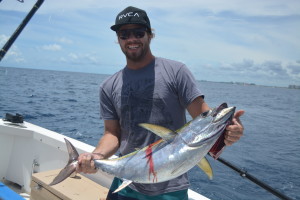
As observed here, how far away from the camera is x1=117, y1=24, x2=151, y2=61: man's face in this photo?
2.13m

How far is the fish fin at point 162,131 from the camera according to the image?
5.54 feet

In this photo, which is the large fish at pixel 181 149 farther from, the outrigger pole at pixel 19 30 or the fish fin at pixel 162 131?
the outrigger pole at pixel 19 30

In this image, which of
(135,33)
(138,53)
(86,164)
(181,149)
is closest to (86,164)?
(86,164)

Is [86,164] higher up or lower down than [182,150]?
lower down

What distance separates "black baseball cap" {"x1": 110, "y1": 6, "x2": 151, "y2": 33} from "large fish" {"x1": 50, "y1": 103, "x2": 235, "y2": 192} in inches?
33.8

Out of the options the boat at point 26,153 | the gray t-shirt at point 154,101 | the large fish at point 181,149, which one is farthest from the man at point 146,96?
the boat at point 26,153

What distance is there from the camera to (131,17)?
207cm

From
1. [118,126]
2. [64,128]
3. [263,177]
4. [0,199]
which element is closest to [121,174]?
[118,126]

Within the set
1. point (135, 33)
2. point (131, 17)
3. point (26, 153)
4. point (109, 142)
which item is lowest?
point (26, 153)

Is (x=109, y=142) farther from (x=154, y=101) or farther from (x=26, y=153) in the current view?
(x=26, y=153)

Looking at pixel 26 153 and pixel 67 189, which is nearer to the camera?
pixel 67 189

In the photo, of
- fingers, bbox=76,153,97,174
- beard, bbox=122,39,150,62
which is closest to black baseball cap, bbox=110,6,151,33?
beard, bbox=122,39,150,62

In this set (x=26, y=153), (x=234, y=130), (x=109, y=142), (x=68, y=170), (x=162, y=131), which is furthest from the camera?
(x=26, y=153)

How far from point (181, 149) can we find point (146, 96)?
0.61 meters
